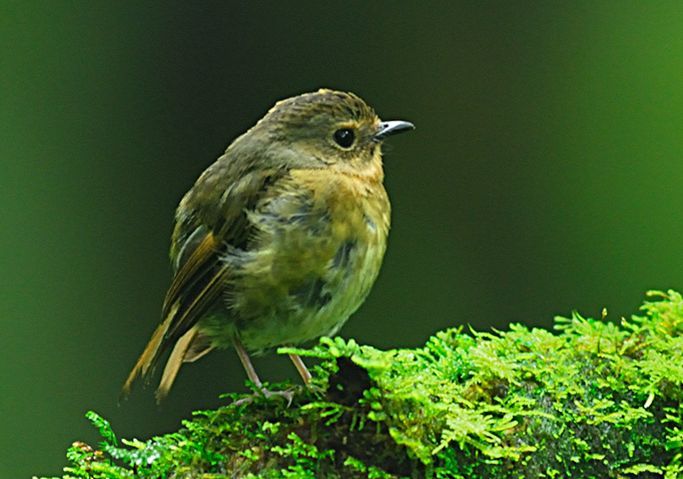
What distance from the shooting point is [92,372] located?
8.21m

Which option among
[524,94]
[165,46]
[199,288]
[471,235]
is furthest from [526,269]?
[199,288]

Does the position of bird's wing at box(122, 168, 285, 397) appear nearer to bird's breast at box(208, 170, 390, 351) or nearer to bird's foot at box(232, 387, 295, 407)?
bird's breast at box(208, 170, 390, 351)

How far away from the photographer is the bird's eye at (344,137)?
461cm

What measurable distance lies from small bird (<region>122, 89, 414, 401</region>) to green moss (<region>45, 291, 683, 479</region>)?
0.52 m

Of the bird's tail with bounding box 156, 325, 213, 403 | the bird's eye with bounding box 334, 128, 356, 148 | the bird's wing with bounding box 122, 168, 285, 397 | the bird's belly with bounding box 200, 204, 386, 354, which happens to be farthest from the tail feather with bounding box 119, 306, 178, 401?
the bird's eye with bounding box 334, 128, 356, 148

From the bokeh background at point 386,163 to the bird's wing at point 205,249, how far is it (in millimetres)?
3773

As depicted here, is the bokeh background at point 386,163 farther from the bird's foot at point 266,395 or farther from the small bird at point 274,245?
the bird's foot at point 266,395

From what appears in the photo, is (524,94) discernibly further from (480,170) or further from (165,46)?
(165,46)

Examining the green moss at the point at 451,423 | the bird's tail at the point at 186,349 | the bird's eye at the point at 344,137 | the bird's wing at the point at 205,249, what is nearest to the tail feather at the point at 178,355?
the bird's tail at the point at 186,349

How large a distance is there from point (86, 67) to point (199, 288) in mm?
4849

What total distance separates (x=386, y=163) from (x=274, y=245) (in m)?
4.54

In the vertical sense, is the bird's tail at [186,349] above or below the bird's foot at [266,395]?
below

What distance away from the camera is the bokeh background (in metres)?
8.23

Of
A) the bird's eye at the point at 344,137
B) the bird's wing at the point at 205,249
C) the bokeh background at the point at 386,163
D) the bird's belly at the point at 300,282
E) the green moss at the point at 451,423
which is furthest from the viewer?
the bokeh background at the point at 386,163
